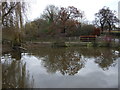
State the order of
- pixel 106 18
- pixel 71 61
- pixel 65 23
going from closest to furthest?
pixel 71 61 → pixel 65 23 → pixel 106 18

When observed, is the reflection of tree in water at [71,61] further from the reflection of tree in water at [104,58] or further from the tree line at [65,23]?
the tree line at [65,23]

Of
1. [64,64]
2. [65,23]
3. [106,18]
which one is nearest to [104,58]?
[64,64]

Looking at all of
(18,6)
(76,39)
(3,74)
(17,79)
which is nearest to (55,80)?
(17,79)

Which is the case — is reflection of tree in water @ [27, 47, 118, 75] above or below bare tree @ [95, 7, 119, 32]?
below

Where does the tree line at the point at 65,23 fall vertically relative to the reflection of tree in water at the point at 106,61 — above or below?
above

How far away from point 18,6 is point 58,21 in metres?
17.3

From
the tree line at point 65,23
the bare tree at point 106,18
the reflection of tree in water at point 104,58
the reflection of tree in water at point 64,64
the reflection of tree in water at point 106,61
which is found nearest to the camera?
the reflection of tree in water at point 64,64

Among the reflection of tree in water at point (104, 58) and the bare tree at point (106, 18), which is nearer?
the reflection of tree in water at point (104, 58)

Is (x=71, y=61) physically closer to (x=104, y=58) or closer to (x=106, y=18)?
(x=104, y=58)

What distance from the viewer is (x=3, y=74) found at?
612cm

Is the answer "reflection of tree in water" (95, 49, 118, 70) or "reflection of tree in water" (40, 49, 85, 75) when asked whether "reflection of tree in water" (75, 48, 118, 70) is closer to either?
"reflection of tree in water" (95, 49, 118, 70)

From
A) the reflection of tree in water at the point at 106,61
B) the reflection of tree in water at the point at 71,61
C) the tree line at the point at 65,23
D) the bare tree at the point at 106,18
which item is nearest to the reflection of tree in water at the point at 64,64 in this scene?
the reflection of tree in water at the point at 71,61

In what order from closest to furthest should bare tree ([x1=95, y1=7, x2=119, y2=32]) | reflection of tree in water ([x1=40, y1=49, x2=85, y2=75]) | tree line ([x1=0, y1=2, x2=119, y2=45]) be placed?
reflection of tree in water ([x1=40, y1=49, x2=85, y2=75])
tree line ([x1=0, y1=2, x2=119, y2=45])
bare tree ([x1=95, y1=7, x2=119, y2=32])

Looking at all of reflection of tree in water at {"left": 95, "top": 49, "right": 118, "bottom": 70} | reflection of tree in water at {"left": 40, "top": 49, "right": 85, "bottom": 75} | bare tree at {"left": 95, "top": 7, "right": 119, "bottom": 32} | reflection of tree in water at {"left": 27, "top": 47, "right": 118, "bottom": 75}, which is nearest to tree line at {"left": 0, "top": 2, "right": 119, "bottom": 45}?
bare tree at {"left": 95, "top": 7, "right": 119, "bottom": 32}
